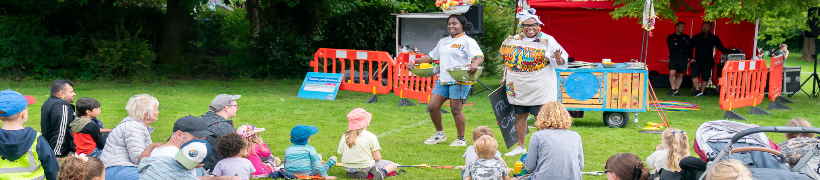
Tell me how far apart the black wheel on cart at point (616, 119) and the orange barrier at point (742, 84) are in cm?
209

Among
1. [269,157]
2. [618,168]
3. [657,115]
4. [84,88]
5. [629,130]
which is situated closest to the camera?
[618,168]

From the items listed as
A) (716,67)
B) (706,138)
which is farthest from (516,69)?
(716,67)

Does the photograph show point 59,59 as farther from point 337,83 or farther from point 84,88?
point 337,83

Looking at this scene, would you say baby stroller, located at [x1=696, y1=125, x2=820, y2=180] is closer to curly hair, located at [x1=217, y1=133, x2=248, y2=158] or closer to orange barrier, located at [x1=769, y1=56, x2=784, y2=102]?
curly hair, located at [x1=217, y1=133, x2=248, y2=158]

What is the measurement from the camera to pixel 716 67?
56.9ft

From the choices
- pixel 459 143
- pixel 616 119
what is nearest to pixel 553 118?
pixel 459 143

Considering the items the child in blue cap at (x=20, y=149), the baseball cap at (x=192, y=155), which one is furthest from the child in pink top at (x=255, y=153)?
the child in blue cap at (x=20, y=149)

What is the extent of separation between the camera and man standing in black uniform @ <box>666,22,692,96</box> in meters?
16.5

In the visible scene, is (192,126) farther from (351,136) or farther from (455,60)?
(455,60)

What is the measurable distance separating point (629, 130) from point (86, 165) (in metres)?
7.57

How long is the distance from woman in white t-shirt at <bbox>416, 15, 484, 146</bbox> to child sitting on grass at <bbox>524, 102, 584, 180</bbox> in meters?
2.65

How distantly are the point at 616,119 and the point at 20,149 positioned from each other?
7.69 metres

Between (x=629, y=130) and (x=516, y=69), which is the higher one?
(x=516, y=69)

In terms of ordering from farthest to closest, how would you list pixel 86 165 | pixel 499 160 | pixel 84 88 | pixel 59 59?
pixel 59 59 → pixel 84 88 → pixel 499 160 → pixel 86 165
